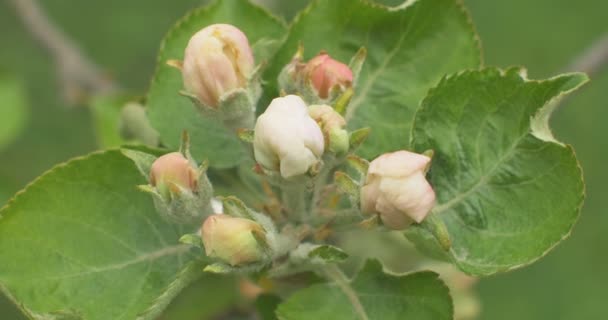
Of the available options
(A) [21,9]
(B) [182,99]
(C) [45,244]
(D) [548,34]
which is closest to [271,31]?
(B) [182,99]

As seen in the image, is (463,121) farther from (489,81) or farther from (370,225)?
(370,225)

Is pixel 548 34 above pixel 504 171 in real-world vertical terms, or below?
below

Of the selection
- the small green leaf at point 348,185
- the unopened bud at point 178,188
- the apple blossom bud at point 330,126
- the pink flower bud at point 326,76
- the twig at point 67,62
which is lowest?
the twig at point 67,62

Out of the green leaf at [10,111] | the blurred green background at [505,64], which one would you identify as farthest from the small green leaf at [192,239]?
the blurred green background at [505,64]

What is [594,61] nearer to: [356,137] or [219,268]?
[356,137]

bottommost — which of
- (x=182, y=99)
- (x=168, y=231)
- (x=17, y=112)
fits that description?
(x=17, y=112)

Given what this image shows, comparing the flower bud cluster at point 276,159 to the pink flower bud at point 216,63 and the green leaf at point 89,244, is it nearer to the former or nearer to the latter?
the pink flower bud at point 216,63
